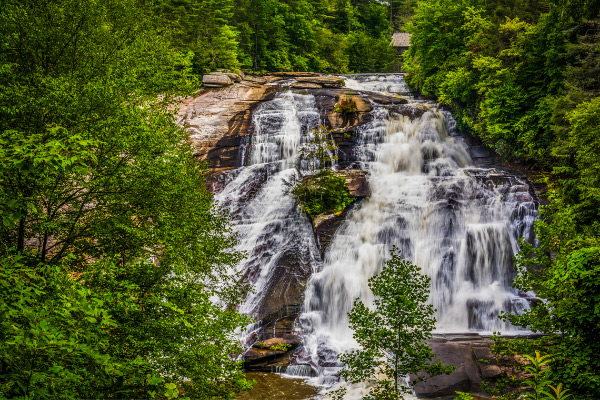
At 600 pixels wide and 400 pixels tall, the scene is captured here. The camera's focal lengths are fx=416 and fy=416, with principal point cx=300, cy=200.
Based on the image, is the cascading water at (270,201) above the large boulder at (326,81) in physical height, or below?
below

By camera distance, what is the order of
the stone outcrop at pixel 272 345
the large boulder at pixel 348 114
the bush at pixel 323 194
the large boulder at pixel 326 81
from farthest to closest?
the large boulder at pixel 326 81
the large boulder at pixel 348 114
the bush at pixel 323 194
the stone outcrop at pixel 272 345

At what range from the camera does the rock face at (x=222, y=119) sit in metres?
25.5

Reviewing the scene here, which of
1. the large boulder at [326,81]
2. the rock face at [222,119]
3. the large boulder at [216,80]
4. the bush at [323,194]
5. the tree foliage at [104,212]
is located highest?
the large boulder at [326,81]

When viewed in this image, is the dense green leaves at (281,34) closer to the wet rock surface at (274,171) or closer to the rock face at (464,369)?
the wet rock surface at (274,171)

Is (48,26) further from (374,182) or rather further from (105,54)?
(374,182)

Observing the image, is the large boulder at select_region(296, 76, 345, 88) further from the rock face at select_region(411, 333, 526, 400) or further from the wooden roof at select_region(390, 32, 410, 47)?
the wooden roof at select_region(390, 32, 410, 47)

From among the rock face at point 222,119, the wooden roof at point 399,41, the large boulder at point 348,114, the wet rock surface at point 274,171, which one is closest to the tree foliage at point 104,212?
the wet rock surface at point 274,171

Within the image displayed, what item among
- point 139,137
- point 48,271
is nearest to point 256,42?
point 139,137

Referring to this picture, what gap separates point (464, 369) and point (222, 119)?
2086 centimetres

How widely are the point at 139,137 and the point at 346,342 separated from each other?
36.7 feet

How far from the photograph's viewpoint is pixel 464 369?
43.5ft

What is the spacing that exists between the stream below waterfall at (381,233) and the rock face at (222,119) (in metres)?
1.48

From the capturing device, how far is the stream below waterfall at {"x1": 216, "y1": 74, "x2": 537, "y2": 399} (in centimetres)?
1695

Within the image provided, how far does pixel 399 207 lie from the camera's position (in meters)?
21.1
